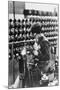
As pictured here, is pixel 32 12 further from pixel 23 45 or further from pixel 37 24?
pixel 23 45

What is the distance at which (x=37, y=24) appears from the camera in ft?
5.42

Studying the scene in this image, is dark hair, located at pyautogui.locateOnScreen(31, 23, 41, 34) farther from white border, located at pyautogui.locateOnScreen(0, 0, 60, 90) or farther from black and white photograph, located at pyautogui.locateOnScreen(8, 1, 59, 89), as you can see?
white border, located at pyautogui.locateOnScreen(0, 0, 60, 90)

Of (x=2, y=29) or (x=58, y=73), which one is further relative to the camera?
(x=58, y=73)

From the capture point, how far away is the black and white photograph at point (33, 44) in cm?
160

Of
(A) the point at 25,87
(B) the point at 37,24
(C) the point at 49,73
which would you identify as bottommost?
(A) the point at 25,87

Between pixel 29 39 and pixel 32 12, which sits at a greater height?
pixel 32 12

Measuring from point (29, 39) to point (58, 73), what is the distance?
41 centimetres

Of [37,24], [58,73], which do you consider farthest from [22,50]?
[58,73]

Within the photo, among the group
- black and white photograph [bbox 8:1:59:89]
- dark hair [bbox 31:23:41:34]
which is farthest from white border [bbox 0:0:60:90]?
dark hair [bbox 31:23:41:34]

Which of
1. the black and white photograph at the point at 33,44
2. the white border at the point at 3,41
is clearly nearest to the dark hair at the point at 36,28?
the black and white photograph at the point at 33,44

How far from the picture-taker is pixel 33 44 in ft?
5.40

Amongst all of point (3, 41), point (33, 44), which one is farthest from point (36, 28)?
point (3, 41)

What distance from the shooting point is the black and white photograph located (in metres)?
1.60

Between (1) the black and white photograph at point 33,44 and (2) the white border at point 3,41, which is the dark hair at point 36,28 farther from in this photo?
(2) the white border at point 3,41
